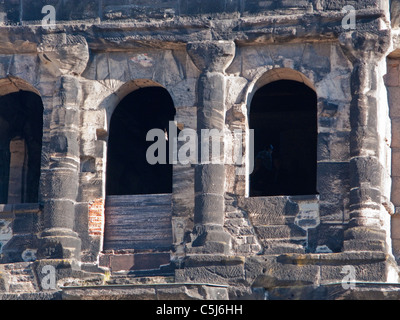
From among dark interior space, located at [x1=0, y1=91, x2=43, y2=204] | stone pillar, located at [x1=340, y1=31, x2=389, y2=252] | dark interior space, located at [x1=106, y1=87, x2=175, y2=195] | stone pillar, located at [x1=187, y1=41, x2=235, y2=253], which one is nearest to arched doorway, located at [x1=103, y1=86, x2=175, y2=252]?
dark interior space, located at [x1=106, y1=87, x2=175, y2=195]

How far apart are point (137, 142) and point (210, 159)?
474 cm

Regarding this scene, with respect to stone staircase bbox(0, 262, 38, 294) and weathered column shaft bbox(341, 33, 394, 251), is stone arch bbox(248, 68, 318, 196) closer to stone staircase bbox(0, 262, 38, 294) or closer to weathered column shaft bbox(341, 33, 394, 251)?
weathered column shaft bbox(341, 33, 394, 251)

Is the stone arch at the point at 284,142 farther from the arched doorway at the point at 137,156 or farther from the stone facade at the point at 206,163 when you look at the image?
the stone facade at the point at 206,163

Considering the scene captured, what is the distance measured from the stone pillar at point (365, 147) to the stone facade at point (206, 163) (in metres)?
0.02

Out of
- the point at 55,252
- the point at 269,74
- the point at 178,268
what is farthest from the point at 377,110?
the point at 55,252

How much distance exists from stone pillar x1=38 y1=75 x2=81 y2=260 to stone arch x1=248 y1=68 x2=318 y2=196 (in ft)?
15.4

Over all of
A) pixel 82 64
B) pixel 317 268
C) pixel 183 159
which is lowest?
pixel 317 268

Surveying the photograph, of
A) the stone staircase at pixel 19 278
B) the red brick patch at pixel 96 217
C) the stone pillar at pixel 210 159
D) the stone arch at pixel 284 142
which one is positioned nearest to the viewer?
the stone pillar at pixel 210 159

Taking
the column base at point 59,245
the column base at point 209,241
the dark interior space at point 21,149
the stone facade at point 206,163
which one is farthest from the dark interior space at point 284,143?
the column base at point 59,245

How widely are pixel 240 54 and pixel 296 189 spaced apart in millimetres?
4928

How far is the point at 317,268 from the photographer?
68.3ft

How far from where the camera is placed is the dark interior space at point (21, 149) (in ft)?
81.9

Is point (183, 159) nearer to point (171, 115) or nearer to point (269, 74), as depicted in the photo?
point (269, 74)

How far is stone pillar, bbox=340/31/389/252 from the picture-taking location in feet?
68.7
